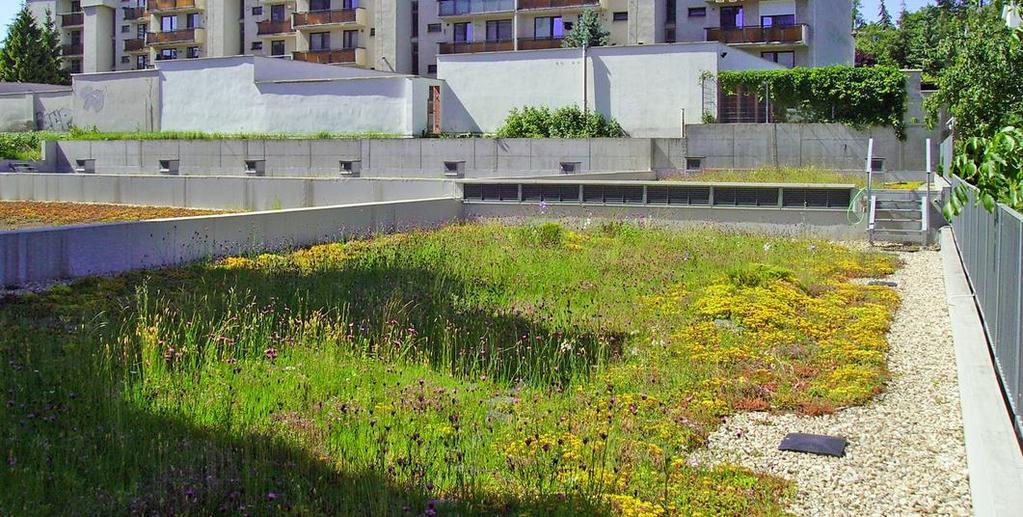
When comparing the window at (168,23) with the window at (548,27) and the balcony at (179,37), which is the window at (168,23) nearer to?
the balcony at (179,37)

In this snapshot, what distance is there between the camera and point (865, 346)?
35.5 feet

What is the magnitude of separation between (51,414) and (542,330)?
17.7 feet

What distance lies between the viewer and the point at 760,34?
180ft

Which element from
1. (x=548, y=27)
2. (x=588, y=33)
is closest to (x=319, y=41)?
(x=548, y=27)

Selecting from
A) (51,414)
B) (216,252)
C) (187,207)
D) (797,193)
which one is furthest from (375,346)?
(187,207)

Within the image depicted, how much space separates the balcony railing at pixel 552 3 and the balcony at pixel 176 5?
26.4 meters

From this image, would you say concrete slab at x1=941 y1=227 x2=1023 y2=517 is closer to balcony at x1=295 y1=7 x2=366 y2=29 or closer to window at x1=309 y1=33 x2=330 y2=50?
balcony at x1=295 y1=7 x2=366 y2=29

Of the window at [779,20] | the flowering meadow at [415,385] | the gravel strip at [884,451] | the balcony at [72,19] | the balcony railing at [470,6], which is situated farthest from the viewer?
the balcony at [72,19]

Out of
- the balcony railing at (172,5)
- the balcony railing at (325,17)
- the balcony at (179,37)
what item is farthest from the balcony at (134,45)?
the balcony railing at (325,17)

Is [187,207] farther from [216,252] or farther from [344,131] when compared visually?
[344,131]

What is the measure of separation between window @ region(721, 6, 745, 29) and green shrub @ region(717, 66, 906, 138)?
59.0ft

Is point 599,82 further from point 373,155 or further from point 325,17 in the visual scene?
point 325,17

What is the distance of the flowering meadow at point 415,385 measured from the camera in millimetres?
6176

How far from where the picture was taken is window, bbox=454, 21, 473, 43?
2490 inches
